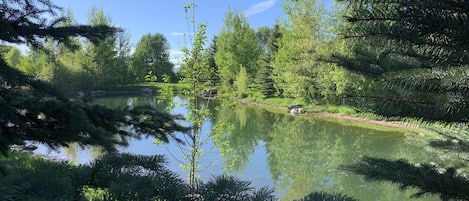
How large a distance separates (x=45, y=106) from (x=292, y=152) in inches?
369

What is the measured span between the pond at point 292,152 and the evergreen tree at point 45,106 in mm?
1550

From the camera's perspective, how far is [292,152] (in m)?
10.8

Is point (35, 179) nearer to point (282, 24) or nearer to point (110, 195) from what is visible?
point (110, 195)

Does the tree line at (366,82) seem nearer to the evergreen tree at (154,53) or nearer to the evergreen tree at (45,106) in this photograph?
the evergreen tree at (45,106)

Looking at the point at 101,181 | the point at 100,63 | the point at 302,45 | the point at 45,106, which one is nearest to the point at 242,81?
the point at 302,45

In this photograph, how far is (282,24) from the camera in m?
23.2

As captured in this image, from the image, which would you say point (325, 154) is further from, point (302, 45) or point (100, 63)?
point (100, 63)

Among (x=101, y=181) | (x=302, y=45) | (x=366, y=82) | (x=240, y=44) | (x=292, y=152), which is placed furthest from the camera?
(x=240, y=44)

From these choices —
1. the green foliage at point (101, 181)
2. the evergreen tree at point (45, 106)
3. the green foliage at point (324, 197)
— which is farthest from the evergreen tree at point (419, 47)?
the evergreen tree at point (45, 106)

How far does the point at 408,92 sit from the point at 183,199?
2.97ft

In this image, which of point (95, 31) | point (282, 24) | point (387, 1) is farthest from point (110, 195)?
point (282, 24)

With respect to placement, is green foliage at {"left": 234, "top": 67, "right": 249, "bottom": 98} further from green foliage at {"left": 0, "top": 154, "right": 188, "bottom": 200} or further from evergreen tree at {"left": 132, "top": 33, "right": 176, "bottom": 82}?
green foliage at {"left": 0, "top": 154, "right": 188, "bottom": 200}

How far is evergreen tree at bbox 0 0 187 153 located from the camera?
1.89 metres

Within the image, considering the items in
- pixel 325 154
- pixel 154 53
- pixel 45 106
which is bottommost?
pixel 325 154
